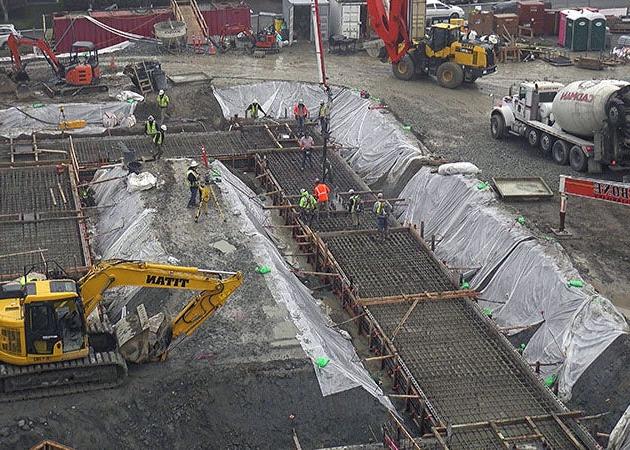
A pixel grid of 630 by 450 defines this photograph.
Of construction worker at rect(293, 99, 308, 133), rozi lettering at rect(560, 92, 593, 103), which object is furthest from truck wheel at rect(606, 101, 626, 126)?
construction worker at rect(293, 99, 308, 133)

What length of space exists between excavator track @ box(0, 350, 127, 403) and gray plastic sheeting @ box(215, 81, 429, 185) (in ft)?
47.9

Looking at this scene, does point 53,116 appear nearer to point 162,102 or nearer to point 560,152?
point 162,102

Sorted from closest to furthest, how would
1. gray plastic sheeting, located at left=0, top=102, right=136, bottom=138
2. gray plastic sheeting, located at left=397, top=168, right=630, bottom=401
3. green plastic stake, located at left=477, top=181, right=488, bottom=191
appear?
gray plastic sheeting, located at left=397, top=168, right=630, bottom=401 < green plastic stake, located at left=477, top=181, right=488, bottom=191 < gray plastic sheeting, located at left=0, top=102, right=136, bottom=138

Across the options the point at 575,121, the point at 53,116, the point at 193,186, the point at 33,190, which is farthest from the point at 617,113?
the point at 53,116

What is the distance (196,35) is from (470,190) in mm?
20066

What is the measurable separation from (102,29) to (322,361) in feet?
91.3

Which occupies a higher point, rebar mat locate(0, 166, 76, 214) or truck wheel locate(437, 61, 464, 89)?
truck wheel locate(437, 61, 464, 89)

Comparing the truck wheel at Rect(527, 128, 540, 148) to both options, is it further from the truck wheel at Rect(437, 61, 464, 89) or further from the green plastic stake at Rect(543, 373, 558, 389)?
the green plastic stake at Rect(543, 373, 558, 389)

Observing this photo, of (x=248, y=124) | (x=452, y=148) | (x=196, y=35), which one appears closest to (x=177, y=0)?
(x=196, y=35)

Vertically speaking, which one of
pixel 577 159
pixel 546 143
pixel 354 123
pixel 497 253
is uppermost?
pixel 546 143

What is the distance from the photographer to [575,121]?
93.3 ft

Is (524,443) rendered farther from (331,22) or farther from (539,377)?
(331,22)

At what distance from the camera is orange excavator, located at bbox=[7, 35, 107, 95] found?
35.4 metres

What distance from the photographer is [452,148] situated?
30.9 m
